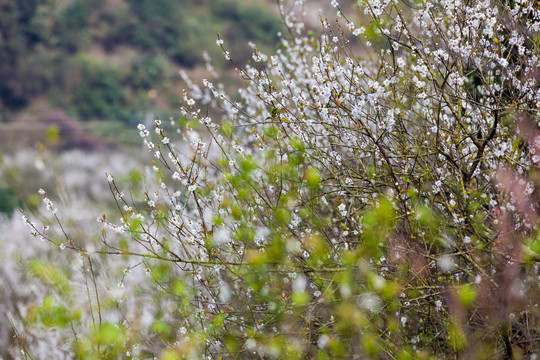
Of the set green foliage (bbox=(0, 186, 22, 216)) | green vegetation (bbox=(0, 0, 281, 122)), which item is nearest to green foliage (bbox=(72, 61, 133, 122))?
green vegetation (bbox=(0, 0, 281, 122))

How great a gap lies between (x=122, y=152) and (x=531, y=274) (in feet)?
58.2

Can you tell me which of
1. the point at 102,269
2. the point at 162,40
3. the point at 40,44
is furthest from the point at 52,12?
the point at 102,269

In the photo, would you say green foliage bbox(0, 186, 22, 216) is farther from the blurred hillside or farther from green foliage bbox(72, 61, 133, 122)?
green foliage bbox(72, 61, 133, 122)

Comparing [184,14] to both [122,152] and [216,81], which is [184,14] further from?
Answer: [122,152]

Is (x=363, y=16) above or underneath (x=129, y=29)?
underneath

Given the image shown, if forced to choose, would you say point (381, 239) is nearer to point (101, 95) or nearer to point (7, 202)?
point (7, 202)

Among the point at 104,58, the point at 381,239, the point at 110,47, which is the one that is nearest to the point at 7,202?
the point at 381,239

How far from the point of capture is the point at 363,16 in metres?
3.63

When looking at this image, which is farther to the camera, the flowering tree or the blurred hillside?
the blurred hillside

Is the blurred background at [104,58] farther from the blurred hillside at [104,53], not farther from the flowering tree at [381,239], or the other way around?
the flowering tree at [381,239]

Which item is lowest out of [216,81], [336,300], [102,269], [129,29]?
[336,300]

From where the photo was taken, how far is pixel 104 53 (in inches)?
1083

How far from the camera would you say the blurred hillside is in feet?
79.1

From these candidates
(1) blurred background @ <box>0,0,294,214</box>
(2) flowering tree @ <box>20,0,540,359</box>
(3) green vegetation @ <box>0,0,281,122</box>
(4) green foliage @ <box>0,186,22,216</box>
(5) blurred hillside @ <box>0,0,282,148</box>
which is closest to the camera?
(2) flowering tree @ <box>20,0,540,359</box>
